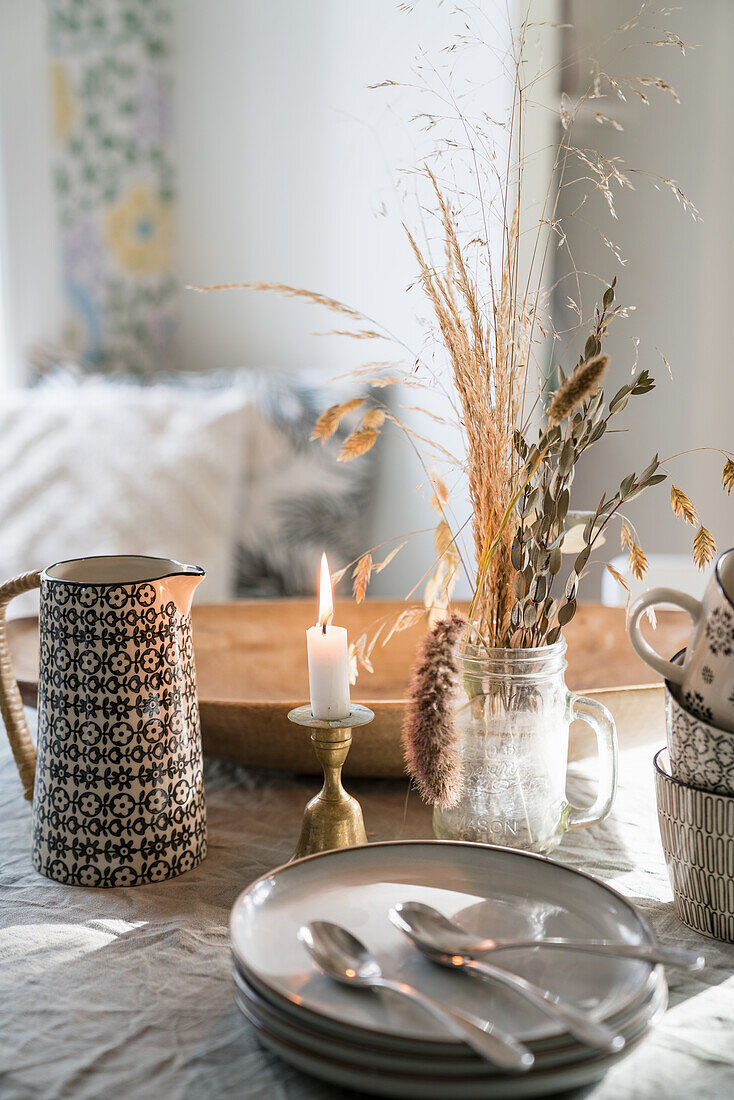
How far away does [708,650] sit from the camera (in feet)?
1.93

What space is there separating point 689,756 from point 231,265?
2.12 m

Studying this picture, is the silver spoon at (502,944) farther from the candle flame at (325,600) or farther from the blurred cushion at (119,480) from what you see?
the blurred cushion at (119,480)

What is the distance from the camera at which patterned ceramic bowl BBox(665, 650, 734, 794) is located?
0.57 m

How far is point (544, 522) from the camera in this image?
667 mm

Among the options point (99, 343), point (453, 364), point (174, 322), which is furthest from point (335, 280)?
point (453, 364)

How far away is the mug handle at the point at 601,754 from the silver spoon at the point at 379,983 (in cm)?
26

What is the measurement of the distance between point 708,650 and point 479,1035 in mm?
278

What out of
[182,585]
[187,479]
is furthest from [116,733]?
[187,479]

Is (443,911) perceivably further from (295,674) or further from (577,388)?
(295,674)

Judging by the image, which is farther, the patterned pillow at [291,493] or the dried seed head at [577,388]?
the patterned pillow at [291,493]

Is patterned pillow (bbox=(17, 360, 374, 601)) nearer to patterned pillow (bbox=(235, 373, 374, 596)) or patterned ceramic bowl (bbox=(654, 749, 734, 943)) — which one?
patterned pillow (bbox=(235, 373, 374, 596))

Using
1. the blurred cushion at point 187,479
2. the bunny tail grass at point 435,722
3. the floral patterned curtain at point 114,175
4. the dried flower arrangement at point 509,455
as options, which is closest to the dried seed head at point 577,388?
the dried flower arrangement at point 509,455

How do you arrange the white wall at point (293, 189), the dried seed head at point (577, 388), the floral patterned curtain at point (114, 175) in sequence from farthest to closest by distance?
the floral patterned curtain at point (114, 175) → the white wall at point (293, 189) → the dried seed head at point (577, 388)

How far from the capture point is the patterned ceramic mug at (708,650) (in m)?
0.57
